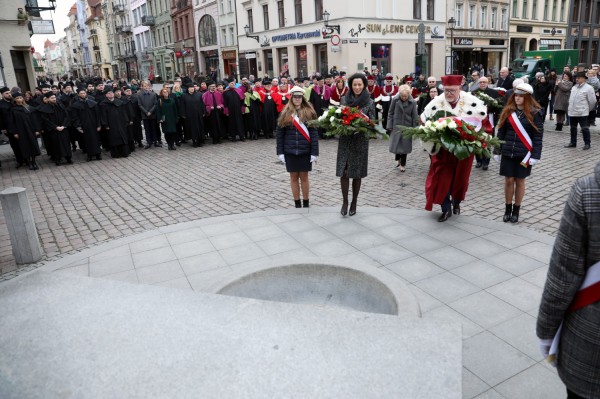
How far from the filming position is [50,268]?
5625 mm

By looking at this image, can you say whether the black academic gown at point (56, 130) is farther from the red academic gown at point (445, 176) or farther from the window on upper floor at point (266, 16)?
the window on upper floor at point (266, 16)

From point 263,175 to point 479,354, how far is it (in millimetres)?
7209

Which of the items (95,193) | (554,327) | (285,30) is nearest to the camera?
(554,327)

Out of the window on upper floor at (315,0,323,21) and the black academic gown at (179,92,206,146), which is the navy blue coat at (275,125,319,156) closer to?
the black academic gown at (179,92,206,146)

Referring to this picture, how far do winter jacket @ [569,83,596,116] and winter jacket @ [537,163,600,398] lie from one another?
37.1 ft

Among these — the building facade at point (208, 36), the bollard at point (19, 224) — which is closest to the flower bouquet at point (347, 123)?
the bollard at point (19, 224)

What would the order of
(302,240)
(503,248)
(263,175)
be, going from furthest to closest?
(263,175) → (302,240) → (503,248)

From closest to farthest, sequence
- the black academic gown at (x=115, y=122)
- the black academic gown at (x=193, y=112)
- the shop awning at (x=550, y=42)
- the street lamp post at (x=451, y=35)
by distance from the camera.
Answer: the black academic gown at (x=115, y=122)
the black academic gown at (x=193, y=112)
the street lamp post at (x=451, y=35)
the shop awning at (x=550, y=42)

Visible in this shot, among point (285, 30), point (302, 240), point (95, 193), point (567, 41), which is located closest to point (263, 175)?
point (95, 193)

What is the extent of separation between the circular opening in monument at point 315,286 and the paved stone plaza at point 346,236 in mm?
235

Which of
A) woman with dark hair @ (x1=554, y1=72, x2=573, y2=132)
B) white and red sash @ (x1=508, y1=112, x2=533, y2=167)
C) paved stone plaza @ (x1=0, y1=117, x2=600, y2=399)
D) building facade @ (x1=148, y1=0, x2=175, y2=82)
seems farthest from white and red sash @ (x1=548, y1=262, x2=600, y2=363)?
building facade @ (x1=148, y1=0, x2=175, y2=82)

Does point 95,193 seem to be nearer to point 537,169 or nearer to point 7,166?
point 7,166

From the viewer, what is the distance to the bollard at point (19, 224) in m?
5.80

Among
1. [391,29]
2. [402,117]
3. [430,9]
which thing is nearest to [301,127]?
[402,117]
